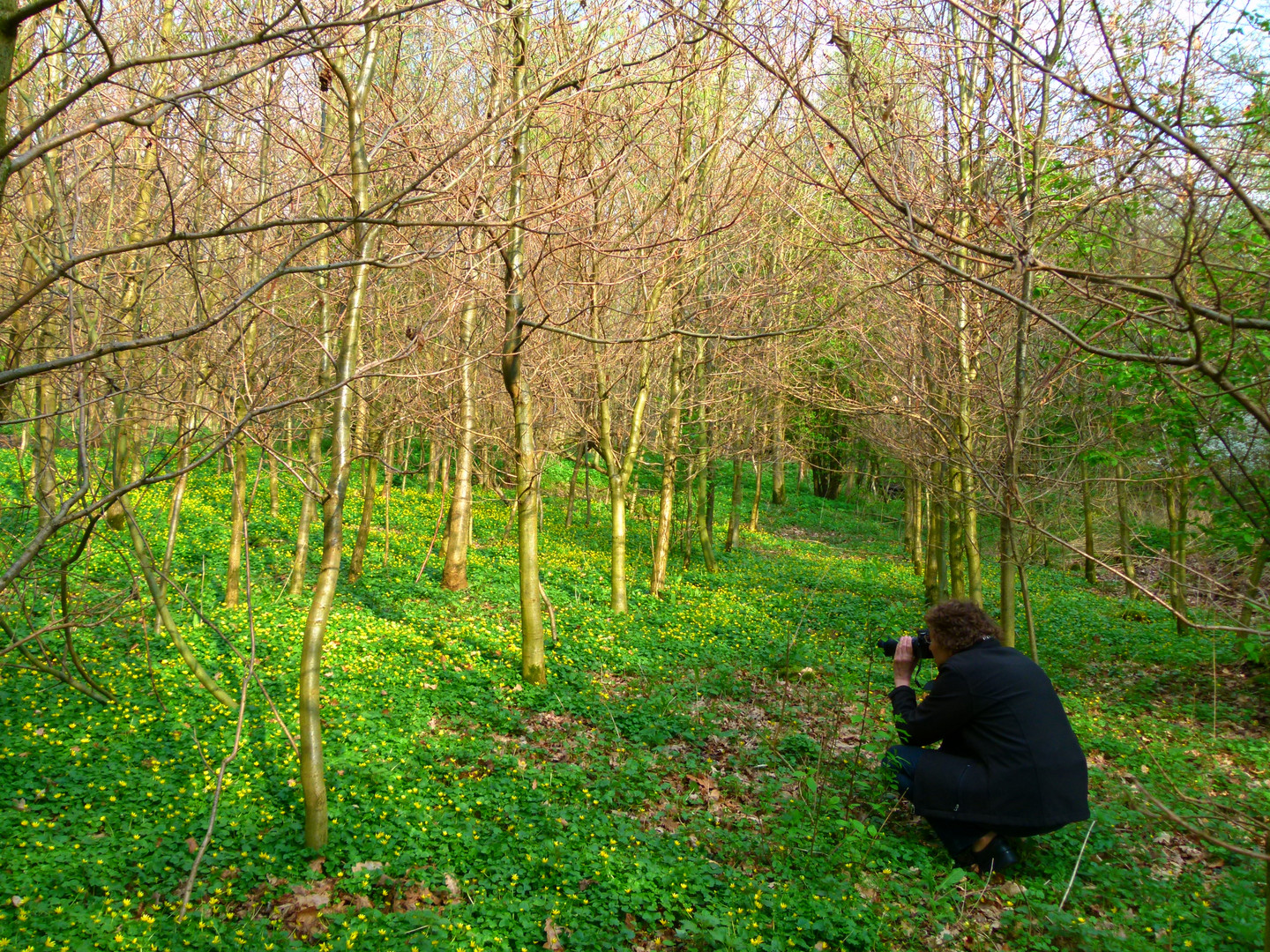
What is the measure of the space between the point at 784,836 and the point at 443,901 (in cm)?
176

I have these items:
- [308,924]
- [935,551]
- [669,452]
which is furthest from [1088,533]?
[308,924]

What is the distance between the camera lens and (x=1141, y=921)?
343 cm

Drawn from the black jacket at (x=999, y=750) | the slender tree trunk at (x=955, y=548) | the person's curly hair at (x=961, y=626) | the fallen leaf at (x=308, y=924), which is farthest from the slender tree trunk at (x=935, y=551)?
the fallen leaf at (x=308, y=924)

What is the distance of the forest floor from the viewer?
3.39 meters

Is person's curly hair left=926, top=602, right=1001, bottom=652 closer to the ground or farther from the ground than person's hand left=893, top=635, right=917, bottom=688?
farther from the ground

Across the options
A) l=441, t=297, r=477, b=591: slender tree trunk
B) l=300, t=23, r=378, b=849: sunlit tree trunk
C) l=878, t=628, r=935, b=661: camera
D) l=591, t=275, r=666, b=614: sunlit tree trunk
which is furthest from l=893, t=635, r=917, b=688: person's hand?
l=441, t=297, r=477, b=591: slender tree trunk

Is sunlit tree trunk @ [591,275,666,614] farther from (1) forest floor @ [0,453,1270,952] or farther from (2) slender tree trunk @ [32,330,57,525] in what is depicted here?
(2) slender tree trunk @ [32,330,57,525]

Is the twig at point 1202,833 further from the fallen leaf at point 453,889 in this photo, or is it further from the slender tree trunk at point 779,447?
the slender tree trunk at point 779,447

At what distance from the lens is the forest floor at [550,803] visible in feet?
11.1

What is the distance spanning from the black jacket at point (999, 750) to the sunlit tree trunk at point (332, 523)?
3.03 m

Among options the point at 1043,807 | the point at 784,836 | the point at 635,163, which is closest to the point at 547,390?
the point at 635,163

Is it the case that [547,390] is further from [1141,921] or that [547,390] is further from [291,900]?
[1141,921]

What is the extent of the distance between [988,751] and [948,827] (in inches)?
18.3

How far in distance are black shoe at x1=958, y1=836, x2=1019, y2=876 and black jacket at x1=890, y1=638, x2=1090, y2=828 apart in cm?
19
